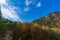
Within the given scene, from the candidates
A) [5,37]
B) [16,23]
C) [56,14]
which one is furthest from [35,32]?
[56,14]

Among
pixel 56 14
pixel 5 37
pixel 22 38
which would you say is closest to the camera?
pixel 5 37

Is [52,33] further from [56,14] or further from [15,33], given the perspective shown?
[56,14]

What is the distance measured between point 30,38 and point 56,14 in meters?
16.8

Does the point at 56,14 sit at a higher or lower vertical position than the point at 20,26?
higher

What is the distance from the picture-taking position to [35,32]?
11000mm

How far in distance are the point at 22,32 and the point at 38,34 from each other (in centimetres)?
96

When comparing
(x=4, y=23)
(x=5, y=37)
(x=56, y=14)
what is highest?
(x=56, y=14)

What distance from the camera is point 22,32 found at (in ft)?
34.7

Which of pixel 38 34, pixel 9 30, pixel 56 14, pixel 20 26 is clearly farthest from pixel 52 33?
pixel 56 14

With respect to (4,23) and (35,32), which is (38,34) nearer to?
(35,32)

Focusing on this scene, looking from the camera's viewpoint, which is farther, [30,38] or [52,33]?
[52,33]

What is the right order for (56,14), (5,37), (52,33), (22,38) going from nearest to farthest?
1. (5,37)
2. (22,38)
3. (52,33)
4. (56,14)

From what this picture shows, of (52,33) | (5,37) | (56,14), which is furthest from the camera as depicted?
(56,14)

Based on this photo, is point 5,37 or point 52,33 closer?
point 5,37
